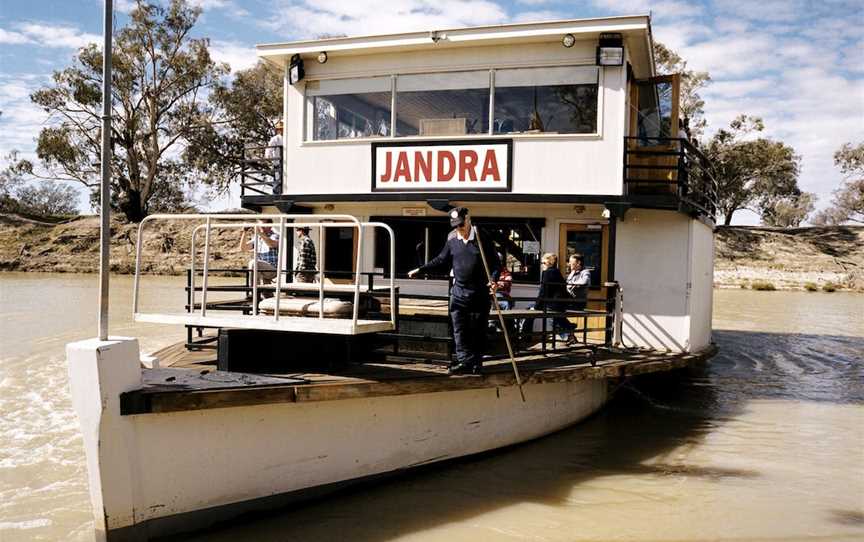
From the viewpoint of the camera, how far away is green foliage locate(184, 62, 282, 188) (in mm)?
37688

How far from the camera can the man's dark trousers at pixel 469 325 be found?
6793 millimetres

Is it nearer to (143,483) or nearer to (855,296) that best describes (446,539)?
(143,483)

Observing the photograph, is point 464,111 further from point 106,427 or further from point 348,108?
point 106,427

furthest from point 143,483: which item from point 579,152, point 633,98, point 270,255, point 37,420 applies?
point 633,98

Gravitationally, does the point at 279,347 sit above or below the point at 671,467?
above

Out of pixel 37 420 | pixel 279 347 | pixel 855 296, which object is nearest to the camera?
pixel 279 347

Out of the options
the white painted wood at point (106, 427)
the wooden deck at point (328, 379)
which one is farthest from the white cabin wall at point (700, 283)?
the white painted wood at point (106, 427)

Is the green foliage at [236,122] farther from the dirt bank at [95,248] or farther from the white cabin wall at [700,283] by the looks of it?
the white cabin wall at [700,283]

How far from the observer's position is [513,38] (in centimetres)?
1006

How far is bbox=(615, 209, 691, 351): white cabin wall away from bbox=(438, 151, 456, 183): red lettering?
8.53ft

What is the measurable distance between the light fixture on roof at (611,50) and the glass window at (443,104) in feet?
5.61

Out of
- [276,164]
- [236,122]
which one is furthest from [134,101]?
[276,164]

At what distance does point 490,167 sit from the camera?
1035 cm

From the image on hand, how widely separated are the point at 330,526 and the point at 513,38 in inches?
284
